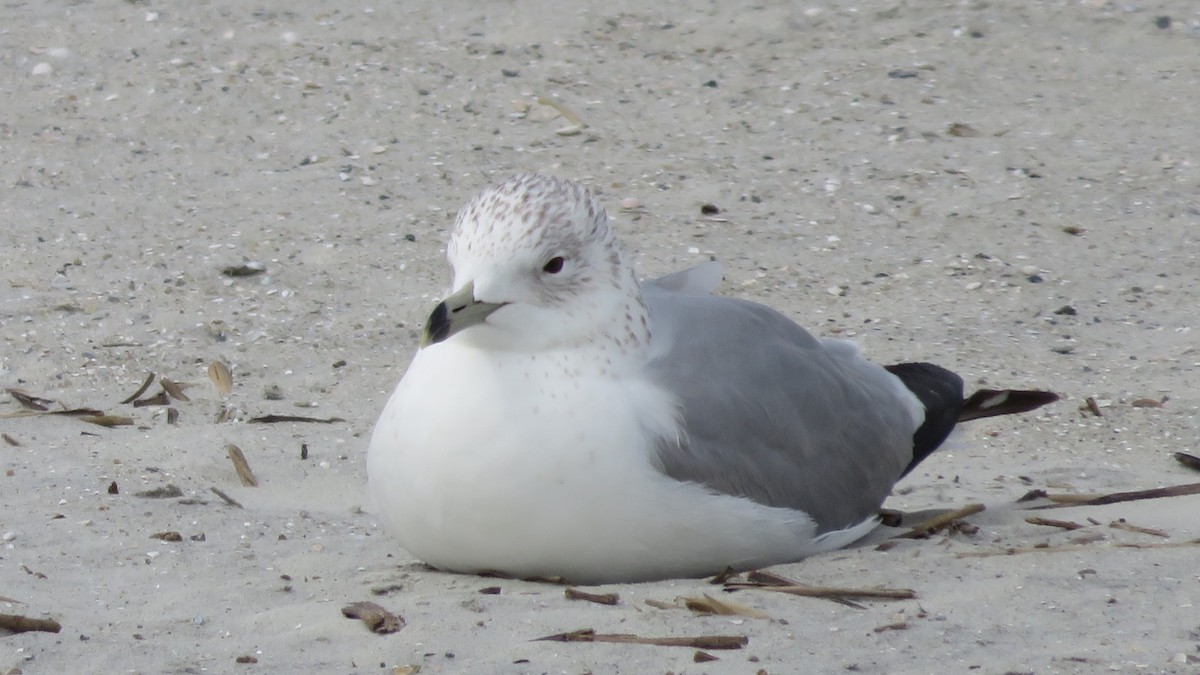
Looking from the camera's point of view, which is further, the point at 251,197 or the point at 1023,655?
the point at 251,197

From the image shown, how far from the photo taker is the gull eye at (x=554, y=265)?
11.5ft

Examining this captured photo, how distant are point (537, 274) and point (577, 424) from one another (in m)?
0.32

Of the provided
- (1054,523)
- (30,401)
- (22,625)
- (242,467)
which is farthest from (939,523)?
(30,401)

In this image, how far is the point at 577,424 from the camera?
134 inches

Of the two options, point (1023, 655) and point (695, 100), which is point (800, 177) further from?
point (1023, 655)

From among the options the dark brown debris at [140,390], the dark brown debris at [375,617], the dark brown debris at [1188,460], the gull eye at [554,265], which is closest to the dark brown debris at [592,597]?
the dark brown debris at [375,617]

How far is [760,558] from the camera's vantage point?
3699 millimetres

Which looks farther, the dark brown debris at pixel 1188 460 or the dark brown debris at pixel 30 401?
the dark brown debris at pixel 30 401

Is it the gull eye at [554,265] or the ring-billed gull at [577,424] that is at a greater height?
the gull eye at [554,265]

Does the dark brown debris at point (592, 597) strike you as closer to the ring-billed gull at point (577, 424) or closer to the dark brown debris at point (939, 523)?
the ring-billed gull at point (577, 424)

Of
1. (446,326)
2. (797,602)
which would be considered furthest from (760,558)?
(446,326)

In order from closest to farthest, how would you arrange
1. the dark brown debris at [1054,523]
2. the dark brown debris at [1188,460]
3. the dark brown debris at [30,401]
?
the dark brown debris at [1054,523] → the dark brown debris at [1188,460] → the dark brown debris at [30,401]

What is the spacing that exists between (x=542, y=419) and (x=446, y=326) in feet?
0.90

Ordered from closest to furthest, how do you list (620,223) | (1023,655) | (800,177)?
(1023,655)
(620,223)
(800,177)
